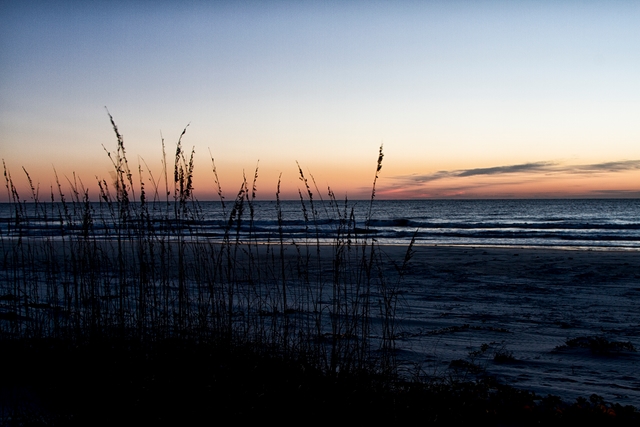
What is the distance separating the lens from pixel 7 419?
127 inches

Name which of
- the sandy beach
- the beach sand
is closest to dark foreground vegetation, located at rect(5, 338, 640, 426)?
the beach sand

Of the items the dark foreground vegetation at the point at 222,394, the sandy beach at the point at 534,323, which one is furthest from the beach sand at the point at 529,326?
the dark foreground vegetation at the point at 222,394

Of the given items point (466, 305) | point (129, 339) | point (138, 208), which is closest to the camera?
point (129, 339)

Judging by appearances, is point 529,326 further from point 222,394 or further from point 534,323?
point 222,394

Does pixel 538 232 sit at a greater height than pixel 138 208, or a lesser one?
lesser

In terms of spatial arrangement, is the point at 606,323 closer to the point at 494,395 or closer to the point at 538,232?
the point at 494,395

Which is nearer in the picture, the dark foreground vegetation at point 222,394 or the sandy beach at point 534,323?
the dark foreground vegetation at point 222,394

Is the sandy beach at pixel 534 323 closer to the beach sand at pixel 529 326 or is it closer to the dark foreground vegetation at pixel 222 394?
the beach sand at pixel 529 326

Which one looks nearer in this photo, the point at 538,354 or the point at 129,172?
the point at 129,172

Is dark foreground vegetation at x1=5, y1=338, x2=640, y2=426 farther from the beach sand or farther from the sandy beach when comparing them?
the sandy beach

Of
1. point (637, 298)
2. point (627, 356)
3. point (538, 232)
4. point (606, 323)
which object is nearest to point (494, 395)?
point (627, 356)

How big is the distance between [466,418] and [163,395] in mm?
2272

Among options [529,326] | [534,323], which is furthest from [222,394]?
[534,323]

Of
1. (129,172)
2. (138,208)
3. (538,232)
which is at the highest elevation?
(129,172)
